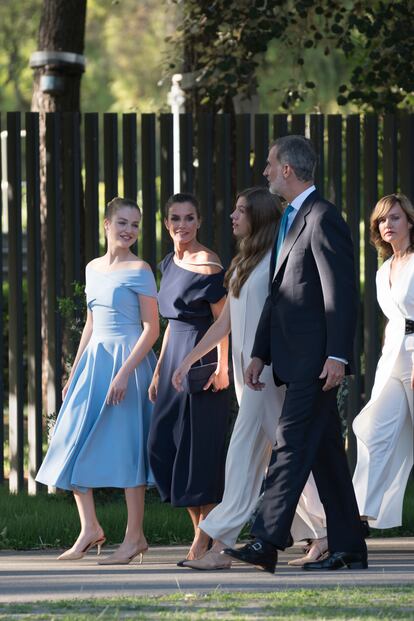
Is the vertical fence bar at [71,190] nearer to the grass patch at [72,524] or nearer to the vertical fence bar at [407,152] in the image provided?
the grass patch at [72,524]

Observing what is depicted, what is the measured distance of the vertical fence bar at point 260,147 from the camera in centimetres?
928

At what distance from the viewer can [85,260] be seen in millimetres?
9406

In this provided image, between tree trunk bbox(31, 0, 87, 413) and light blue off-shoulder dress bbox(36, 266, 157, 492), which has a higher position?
tree trunk bbox(31, 0, 87, 413)

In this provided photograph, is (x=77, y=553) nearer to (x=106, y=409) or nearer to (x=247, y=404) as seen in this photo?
(x=106, y=409)

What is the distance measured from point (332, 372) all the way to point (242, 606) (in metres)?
1.27

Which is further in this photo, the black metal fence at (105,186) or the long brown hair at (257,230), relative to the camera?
the black metal fence at (105,186)

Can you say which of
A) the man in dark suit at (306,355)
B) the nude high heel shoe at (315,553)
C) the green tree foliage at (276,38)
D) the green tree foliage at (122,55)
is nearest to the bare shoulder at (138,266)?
the man in dark suit at (306,355)

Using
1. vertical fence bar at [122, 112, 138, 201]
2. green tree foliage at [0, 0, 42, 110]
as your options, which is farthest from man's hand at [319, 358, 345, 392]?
green tree foliage at [0, 0, 42, 110]

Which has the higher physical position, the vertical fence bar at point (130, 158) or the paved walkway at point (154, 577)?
the vertical fence bar at point (130, 158)

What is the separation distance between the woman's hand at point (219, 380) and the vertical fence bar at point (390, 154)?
8.97 feet

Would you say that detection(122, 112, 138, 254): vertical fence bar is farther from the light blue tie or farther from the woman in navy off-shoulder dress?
the light blue tie

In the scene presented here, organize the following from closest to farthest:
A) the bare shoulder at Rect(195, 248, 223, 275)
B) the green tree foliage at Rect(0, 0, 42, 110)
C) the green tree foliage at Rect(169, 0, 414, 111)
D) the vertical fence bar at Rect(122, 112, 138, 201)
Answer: the bare shoulder at Rect(195, 248, 223, 275), the vertical fence bar at Rect(122, 112, 138, 201), the green tree foliage at Rect(169, 0, 414, 111), the green tree foliage at Rect(0, 0, 42, 110)

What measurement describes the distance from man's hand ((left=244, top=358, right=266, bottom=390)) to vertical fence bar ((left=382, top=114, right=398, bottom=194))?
2977mm

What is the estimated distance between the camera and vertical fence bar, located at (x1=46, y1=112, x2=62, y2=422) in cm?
927
